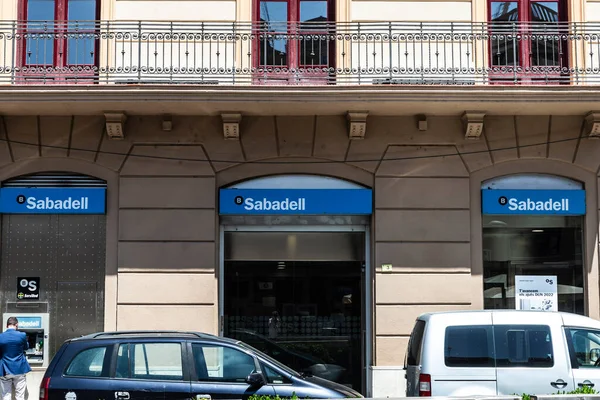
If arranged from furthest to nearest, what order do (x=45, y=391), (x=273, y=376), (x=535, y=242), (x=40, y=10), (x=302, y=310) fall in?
(x=40, y=10) < (x=535, y=242) < (x=302, y=310) < (x=273, y=376) < (x=45, y=391)

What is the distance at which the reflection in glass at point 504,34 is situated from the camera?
14.1m

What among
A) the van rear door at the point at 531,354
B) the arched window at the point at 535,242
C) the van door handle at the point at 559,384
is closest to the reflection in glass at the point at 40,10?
the arched window at the point at 535,242

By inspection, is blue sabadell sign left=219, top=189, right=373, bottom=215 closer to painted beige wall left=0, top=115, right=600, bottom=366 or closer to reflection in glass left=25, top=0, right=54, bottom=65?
painted beige wall left=0, top=115, right=600, bottom=366

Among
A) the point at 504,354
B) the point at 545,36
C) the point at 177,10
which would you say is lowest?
the point at 504,354

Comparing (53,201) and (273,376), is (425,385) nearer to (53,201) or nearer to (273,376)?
(273,376)

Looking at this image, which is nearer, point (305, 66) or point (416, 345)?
point (416, 345)

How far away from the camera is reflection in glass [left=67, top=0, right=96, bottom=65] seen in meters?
14.0

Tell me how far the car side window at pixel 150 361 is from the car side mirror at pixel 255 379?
2.52 ft

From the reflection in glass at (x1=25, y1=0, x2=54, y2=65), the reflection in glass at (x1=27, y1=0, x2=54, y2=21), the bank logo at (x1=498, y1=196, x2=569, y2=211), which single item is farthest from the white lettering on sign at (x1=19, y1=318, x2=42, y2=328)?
the bank logo at (x1=498, y1=196, x2=569, y2=211)

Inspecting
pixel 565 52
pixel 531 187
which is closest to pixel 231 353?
pixel 531 187

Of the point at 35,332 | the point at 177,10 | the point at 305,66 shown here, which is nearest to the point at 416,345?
the point at 305,66

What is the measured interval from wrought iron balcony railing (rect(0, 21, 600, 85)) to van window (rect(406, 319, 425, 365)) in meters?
4.93

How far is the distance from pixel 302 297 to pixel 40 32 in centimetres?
637

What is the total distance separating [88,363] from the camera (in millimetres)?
9258
